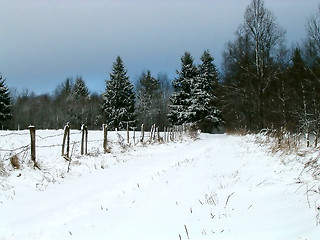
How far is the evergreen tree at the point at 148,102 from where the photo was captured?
55719mm

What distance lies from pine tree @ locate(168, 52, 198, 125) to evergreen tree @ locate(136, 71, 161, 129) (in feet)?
39.2

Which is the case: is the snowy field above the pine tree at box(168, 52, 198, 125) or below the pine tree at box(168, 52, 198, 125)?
below

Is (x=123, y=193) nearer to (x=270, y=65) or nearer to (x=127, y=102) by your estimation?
(x=270, y=65)

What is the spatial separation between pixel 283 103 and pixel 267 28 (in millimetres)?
7284

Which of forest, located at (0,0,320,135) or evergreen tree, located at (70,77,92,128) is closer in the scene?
forest, located at (0,0,320,135)

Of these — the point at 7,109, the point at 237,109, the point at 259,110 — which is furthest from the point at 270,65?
the point at 7,109

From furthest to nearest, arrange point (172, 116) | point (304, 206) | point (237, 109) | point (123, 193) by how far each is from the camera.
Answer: point (172, 116), point (237, 109), point (123, 193), point (304, 206)

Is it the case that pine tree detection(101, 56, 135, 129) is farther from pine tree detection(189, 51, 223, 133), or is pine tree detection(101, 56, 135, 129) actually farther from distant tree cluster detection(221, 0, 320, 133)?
distant tree cluster detection(221, 0, 320, 133)

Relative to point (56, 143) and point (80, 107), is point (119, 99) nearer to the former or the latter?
point (80, 107)

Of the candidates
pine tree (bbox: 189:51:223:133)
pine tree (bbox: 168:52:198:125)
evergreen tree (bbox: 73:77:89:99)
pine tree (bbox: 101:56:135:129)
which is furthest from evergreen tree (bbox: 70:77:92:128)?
pine tree (bbox: 189:51:223:133)

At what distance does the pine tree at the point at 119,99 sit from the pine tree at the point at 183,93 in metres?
7.19

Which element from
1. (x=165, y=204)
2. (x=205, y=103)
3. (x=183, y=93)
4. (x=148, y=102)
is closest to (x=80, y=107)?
(x=148, y=102)

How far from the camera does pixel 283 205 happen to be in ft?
11.7

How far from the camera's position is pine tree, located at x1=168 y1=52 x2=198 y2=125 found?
41.0 metres
